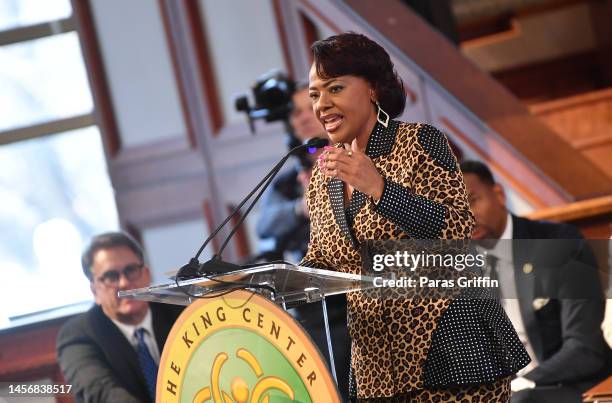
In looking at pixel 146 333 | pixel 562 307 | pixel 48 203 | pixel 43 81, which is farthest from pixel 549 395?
pixel 43 81

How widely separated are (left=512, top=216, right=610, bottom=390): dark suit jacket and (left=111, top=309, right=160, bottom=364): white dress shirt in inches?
41.2

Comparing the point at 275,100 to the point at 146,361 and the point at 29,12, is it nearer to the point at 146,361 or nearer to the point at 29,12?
the point at 146,361

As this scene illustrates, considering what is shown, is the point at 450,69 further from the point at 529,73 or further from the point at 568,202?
the point at 529,73

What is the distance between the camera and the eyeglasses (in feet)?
10.0

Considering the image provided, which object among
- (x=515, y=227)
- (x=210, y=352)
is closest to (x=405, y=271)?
(x=210, y=352)

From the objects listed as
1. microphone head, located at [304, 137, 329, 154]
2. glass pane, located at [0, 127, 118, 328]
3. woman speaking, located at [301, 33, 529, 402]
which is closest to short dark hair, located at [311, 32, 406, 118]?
woman speaking, located at [301, 33, 529, 402]

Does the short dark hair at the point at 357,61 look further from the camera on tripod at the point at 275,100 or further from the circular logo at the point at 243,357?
the camera on tripod at the point at 275,100

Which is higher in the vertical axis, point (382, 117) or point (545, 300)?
point (382, 117)

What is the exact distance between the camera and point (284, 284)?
1905 millimetres

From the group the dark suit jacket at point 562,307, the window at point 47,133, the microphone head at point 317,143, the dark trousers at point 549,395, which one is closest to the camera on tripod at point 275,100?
the window at point 47,133

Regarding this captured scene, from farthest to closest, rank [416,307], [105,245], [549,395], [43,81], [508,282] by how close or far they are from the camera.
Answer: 1. [43,81]
2. [105,245]
3. [549,395]
4. [508,282]
5. [416,307]

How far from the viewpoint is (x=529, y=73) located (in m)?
5.55

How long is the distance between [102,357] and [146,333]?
14 centimetres

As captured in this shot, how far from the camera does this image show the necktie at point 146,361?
2.94 m
